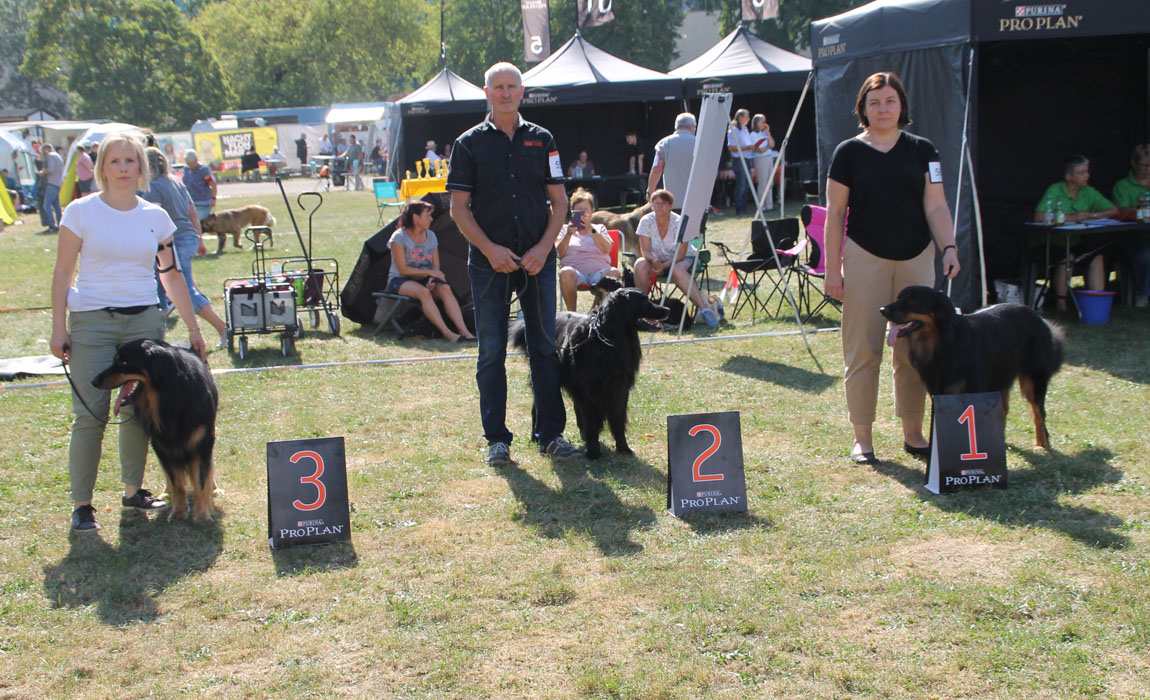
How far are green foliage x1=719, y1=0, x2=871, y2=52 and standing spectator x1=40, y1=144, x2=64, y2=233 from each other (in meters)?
25.8

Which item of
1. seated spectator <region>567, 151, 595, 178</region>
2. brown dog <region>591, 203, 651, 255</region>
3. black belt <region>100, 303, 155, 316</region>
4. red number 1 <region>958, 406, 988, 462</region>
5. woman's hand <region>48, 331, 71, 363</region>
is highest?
seated spectator <region>567, 151, 595, 178</region>

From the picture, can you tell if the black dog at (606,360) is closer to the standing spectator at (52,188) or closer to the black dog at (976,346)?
the black dog at (976,346)

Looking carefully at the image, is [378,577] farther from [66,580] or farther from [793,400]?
[793,400]

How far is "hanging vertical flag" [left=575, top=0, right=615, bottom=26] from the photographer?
2405 cm

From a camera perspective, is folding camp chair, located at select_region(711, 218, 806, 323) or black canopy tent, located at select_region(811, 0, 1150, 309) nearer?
black canopy tent, located at select_region(811, 0, 1150, 309)

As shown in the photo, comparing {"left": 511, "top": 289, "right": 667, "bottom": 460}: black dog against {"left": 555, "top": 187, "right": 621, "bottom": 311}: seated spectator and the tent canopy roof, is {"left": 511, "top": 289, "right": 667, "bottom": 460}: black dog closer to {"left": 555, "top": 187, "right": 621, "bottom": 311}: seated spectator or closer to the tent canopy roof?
{"left": 555, "top": 187, "right": 621, "bottom": 311}: seated spectator

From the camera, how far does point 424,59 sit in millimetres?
65875

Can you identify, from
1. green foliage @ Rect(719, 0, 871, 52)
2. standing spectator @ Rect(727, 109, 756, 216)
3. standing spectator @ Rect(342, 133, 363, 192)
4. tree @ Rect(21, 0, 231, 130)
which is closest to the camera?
standing spectator @ Rect(727, 109, 756, 216)

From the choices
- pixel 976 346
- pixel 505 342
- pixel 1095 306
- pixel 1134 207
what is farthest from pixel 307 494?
pixel 1134 207

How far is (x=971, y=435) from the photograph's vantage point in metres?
4.16

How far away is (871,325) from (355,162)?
2901cm

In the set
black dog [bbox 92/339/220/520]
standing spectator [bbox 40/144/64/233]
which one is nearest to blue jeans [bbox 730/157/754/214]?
standing spectator [bbox 40/144/64/233]

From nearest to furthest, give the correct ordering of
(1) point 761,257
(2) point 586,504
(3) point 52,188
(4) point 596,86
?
(2) point 586,504 → (1) point 761,257 → (4) point 596,86 → (3) point 52,188

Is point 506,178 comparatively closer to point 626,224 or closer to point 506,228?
point 506,228
